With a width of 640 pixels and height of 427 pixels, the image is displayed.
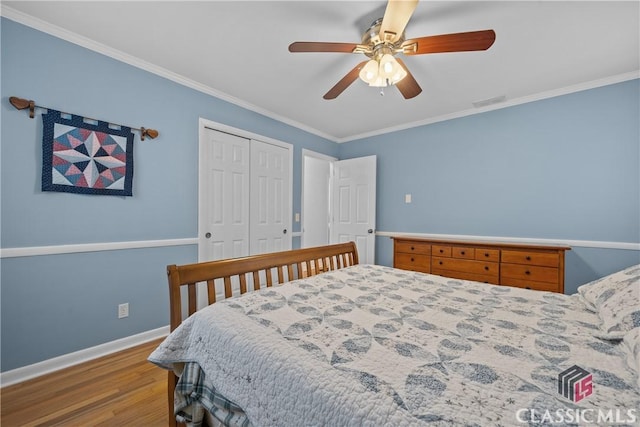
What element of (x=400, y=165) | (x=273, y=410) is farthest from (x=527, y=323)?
(x=400, y=165)

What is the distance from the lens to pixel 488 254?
2.79 metres

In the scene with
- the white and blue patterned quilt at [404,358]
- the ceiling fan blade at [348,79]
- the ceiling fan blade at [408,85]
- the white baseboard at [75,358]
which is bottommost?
the white baseboard at [75,358]

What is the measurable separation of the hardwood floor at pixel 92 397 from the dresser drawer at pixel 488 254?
10.0 ft

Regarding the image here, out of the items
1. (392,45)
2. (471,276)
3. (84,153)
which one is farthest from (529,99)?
(84,153)

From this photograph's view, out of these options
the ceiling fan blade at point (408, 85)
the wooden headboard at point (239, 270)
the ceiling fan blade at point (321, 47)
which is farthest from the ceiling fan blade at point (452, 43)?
the wooden headboard at point (239, 270)

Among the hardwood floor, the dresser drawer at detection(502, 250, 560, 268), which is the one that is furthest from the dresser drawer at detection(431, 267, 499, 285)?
the hardwood floor

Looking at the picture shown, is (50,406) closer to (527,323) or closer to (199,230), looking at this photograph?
(199,230)

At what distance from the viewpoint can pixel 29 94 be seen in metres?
1.81

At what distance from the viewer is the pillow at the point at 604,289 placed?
123 cm

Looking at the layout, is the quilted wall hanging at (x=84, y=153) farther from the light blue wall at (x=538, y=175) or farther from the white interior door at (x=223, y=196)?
the light blue wall at (x=538, y=175)

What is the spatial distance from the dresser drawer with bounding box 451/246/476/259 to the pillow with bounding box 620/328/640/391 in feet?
6.80

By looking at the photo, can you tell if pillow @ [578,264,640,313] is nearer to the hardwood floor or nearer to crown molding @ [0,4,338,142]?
the hardwood floor

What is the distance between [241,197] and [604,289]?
3035mm

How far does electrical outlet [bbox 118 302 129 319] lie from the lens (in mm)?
2213
